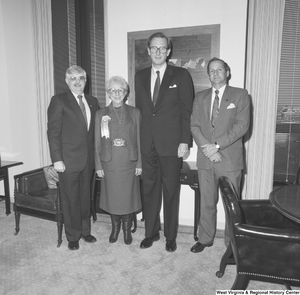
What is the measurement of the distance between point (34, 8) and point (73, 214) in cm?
277

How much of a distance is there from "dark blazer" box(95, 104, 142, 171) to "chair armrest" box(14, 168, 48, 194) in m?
0.96

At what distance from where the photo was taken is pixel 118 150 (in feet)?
8.66

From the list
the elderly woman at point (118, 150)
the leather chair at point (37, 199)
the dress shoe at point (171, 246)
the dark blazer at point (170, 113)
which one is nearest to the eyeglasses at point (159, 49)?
the dark blazer at point (170, 113)

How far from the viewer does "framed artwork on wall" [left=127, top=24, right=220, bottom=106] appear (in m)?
3.05

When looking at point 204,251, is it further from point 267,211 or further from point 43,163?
point 43,163

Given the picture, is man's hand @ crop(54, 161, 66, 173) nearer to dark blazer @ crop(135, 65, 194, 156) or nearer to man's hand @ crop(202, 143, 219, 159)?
dark blazer @ crop(135, 65, 194, 156)

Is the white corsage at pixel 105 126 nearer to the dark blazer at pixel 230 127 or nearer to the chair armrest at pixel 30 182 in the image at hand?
the dark blazer at pixel 230 127

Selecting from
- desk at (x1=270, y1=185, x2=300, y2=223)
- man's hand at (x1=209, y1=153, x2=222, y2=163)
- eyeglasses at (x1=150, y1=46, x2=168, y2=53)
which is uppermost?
eyeglasses at (x1=150, y1=46, x2=168, y2=53)

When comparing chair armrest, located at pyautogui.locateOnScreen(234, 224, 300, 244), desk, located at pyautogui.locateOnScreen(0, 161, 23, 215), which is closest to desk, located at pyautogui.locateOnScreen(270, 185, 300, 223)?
chair armrest, located at pyautogui.locateOnScreen(234, 224, 300, 244)

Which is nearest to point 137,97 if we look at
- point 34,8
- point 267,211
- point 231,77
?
point 231,77

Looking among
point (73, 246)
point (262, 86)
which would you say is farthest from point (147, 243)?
point (262, 86)

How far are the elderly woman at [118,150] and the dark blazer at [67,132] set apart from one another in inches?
5.6

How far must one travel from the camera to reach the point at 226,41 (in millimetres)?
3004

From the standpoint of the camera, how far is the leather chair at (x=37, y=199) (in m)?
2.85
